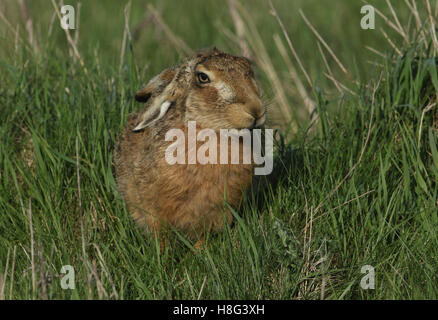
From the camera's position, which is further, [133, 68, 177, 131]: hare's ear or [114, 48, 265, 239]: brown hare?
[133, 68, 177, 131]: hare's ear

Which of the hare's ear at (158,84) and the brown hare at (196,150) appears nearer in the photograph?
the brown hare at (196,150)

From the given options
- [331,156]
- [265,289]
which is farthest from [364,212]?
[265,289]

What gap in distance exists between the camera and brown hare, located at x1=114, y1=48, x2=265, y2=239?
3.91 m

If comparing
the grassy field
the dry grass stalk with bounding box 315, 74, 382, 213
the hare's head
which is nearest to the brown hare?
the hare's head

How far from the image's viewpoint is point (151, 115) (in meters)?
4.36

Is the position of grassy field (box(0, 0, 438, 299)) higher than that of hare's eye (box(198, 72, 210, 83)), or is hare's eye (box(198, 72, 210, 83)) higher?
hare's eye (box(198, 72, 210, 83))

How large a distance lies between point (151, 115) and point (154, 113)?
0.02 m

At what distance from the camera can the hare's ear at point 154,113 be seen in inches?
170
